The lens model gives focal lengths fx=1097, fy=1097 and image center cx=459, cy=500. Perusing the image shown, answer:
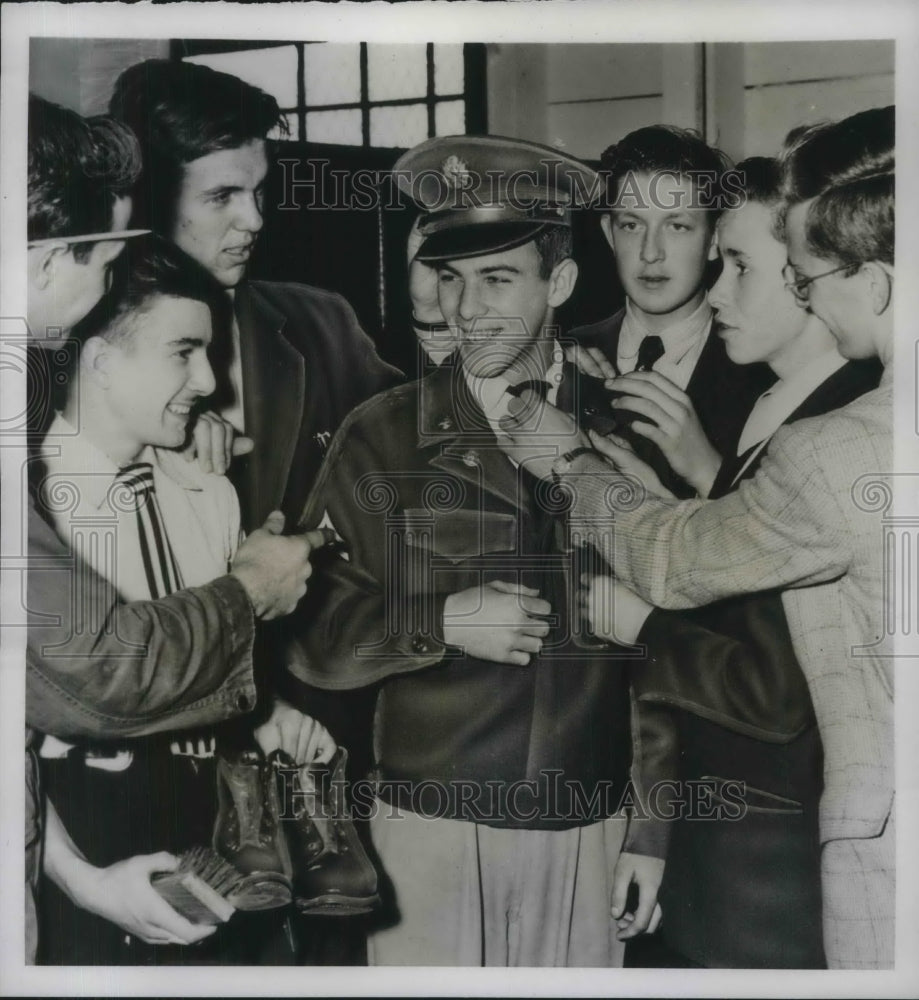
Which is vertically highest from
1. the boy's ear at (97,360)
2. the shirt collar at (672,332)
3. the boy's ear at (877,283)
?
the boy's ear at (877,283)

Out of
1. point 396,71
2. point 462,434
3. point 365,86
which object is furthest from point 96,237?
point 462,434

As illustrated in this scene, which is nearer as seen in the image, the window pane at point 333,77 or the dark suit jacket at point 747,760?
the dark suit jacket at point 747,760

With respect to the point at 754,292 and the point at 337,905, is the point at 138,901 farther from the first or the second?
the point at 754,292

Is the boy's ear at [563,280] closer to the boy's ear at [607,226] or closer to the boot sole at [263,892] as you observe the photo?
the boy's ear at [607,226]

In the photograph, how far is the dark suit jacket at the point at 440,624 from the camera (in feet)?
11.4

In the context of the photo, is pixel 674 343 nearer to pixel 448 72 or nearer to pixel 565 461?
pixel 565 461

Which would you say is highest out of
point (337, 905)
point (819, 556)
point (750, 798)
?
point (819, 556)

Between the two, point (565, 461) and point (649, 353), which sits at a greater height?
point (649, 353)

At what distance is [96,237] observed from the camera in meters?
3.48

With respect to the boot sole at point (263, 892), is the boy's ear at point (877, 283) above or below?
above

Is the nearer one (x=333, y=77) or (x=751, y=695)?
(x=751, y=695)

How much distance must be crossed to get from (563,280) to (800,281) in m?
0.74

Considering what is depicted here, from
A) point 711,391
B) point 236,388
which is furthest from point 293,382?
point 711,391

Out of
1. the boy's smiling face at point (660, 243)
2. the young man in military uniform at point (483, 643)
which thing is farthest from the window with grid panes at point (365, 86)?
the boy's smiling face at point (660, 243)
